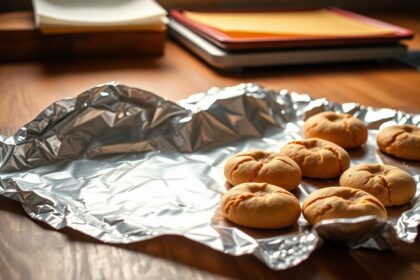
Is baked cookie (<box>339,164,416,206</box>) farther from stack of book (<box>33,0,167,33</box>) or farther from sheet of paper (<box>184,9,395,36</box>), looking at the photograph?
stack of book (<box>33,0,167,33</box>)

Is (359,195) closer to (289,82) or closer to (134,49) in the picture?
(289,82)

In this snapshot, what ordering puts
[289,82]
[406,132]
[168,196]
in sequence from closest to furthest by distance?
[168,196]
[406,132]
[289,82]

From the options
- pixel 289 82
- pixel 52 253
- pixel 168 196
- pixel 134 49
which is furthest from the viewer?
pixel 134 49

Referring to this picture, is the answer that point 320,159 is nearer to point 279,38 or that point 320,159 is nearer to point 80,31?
point 279,38

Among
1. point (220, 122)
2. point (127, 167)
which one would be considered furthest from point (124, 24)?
point (127, 167)

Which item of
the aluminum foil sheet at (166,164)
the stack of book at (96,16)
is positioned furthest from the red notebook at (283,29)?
the aluminum foil sheet at (166,164)

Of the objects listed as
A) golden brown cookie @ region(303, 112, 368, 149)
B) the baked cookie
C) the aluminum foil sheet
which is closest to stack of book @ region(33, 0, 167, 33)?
the aluminum foil sheet
